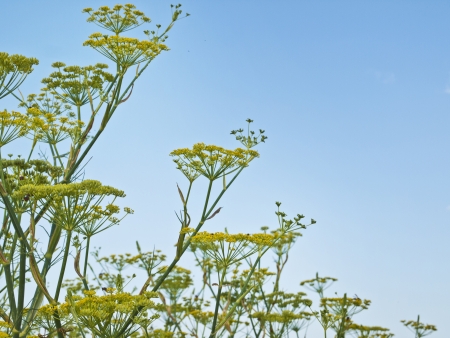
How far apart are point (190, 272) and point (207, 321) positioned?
94 centimetres

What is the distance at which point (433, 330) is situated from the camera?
409 inches

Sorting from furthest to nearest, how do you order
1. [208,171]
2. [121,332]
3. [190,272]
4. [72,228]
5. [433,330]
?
1. [433,330]
2. [190,272]
3. [208,171]
4. [72,228]
5. [121,332]

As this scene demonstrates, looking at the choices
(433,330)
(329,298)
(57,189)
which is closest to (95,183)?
(57,189)

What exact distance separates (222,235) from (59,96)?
11.0 ft

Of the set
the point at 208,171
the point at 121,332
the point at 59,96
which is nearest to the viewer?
the point at 121,332

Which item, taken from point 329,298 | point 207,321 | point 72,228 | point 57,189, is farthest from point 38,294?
point 329,298

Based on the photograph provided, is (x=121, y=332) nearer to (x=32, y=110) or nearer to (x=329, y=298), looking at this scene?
(x=32, y=110)

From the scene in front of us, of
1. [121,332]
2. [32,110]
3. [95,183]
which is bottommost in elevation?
[121,332]

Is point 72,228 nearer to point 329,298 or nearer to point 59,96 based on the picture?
point 59,96

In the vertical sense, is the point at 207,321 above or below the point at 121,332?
above

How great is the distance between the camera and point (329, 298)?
8.75 meters

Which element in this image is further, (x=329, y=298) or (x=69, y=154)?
(x=329, y=298)

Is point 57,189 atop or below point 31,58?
below

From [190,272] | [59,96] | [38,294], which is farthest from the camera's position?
[190,272]
